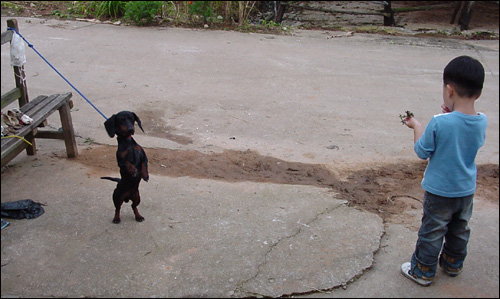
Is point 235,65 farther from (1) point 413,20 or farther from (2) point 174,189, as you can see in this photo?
(1) point 413,20

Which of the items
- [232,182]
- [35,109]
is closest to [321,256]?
[232,182]

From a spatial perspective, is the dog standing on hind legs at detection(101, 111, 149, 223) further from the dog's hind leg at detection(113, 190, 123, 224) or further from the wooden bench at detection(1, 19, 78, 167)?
the wooden bench at detection(1, 19, 78, 167)

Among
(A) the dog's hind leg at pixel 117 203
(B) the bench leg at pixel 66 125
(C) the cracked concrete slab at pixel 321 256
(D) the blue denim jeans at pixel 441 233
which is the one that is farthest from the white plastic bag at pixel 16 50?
(D) the blue denim jeans at pixel 441 233

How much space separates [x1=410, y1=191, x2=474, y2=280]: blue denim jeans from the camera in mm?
2932

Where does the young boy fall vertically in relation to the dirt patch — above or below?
above

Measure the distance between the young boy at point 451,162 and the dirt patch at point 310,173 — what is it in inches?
39.1

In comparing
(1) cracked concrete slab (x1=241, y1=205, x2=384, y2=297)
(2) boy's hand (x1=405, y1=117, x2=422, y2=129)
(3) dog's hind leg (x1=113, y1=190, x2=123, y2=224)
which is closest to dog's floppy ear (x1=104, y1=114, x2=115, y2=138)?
(3) dog's hind leg (x1=113, y1=190, x2=123, y2=224)

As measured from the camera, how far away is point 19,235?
343 centimetres

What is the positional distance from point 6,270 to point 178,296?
116 centimetres

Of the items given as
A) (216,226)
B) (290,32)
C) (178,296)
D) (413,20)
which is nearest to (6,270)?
(178,296)

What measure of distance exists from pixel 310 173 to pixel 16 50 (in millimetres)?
2963

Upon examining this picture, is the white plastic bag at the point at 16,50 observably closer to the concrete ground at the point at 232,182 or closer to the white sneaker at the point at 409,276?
the concrete ground at the point at 232,182

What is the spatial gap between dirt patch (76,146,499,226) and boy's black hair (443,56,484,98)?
5.00 ft

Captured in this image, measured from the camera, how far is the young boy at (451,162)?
2.75 m
